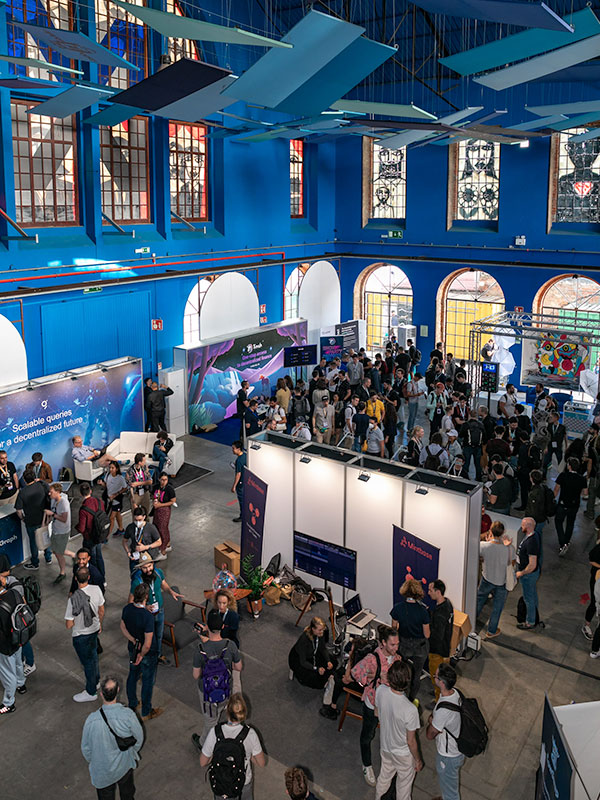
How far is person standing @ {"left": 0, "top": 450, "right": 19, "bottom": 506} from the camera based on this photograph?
33.3ft

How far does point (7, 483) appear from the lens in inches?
411

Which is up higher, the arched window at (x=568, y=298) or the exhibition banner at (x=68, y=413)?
the arched window at (x=568, y=298)

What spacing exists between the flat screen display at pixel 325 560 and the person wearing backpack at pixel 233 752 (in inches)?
146

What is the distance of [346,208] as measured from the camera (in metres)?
22.0

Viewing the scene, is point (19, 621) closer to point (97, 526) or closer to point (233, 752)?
point (97, 526)

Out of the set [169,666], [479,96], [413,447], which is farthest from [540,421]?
[479,96]

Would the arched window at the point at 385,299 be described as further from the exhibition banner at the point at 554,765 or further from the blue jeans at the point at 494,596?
the exhibition banner at the point at 554,765

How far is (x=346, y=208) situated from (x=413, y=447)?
12478mm

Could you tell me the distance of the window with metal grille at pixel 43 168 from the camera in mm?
12680

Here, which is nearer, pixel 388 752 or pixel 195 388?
pixel 388 752

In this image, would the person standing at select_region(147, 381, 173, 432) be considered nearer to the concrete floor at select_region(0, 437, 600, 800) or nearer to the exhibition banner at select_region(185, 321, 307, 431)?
the exhibition banner at select_region(185, 321, 307, 431)

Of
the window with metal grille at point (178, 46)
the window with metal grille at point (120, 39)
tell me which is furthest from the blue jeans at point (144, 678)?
the window with metal grille at point (178, 46)

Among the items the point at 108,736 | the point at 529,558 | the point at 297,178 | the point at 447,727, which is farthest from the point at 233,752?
the point at 297,178

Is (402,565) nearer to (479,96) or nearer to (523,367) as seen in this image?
(523,367)
